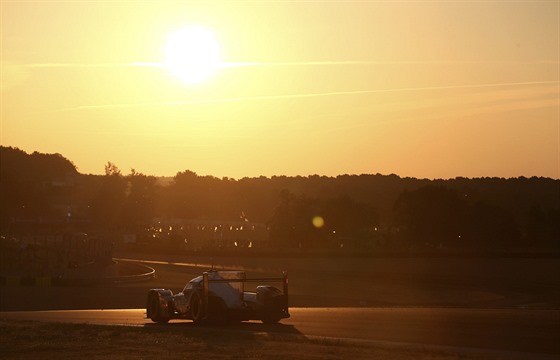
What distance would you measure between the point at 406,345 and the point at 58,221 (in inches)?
3170

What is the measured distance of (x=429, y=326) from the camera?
23812mm

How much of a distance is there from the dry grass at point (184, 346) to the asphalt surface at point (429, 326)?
1365 mm

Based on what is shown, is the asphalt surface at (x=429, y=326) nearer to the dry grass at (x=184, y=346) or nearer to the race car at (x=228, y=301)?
the race car at (x=228, y=301)

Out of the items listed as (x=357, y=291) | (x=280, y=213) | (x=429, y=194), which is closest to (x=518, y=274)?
(x=357, y=291)

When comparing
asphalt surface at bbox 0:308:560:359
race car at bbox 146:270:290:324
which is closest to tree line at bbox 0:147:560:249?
asphalt surface at bbox 0:308:560:359

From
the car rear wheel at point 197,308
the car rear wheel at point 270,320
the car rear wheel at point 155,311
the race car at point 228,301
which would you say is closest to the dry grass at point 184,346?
the race car at point 228,301

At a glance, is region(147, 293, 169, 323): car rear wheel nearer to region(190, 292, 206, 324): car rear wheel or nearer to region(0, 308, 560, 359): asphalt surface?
region(0, 308, 560, 359): asphalt surface

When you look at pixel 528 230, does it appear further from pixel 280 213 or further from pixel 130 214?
pixel 130 214

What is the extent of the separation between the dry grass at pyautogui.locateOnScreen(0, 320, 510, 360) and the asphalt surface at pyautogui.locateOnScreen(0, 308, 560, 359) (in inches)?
53.7

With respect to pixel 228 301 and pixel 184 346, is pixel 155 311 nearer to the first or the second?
pixel 228 301

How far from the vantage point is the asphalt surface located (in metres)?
19.8

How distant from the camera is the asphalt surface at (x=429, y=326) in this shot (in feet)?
64.8

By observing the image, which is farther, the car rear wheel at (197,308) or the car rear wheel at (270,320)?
the car rear wheel at (270,320)

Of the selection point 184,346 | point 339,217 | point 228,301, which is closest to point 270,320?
point 228,301
